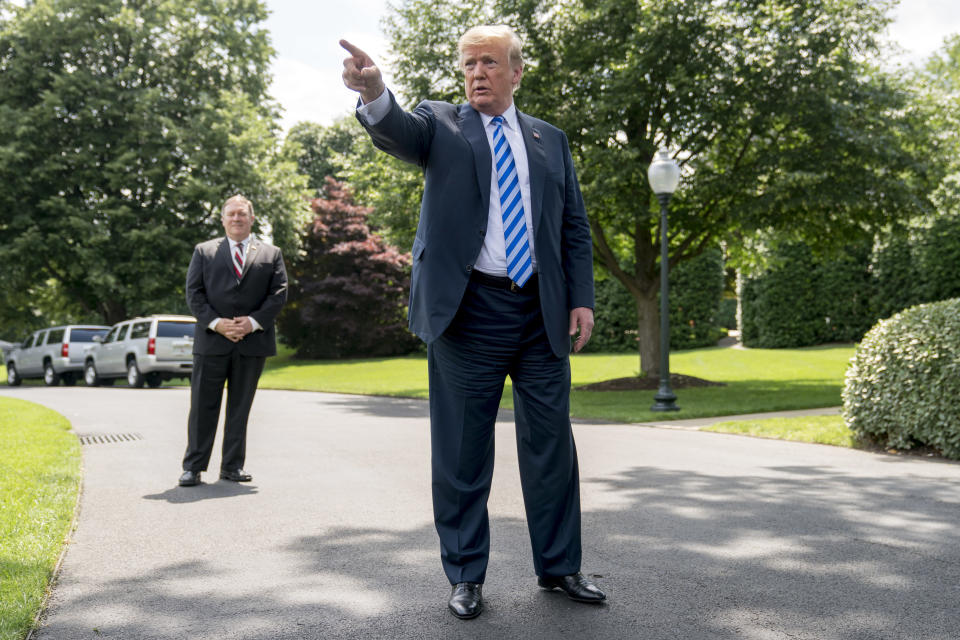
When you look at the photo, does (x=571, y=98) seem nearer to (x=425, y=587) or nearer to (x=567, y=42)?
(x=567, y=42)

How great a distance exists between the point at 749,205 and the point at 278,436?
30.7 ft

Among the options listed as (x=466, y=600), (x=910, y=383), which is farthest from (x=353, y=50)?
(x=910, y=383)

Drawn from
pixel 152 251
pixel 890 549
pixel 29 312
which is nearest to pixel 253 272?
pixel 890 549

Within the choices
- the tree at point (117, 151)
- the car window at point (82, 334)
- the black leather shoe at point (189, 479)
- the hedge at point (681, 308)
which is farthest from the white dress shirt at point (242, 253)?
the hedge at point (681, 308)

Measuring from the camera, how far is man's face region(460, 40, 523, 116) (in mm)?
3129

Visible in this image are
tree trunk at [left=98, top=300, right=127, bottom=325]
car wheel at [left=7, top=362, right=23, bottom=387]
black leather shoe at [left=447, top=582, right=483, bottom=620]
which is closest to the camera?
black leather shoe at [left=447, top=582, right=483, bottom=620]

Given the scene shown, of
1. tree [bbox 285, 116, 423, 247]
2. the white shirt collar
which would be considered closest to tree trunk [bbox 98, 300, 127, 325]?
tree [bbox 285, 116, 423, 247]

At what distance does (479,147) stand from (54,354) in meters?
23.0

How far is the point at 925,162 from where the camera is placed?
1536cm

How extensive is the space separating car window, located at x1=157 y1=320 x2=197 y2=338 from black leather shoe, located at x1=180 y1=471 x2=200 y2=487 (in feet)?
47.6

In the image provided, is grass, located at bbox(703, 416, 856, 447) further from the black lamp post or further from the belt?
the belt

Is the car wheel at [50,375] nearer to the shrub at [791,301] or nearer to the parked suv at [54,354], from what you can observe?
the parked suv at [54,354]

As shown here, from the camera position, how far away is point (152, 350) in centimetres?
1931

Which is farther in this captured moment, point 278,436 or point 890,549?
point 278,436
